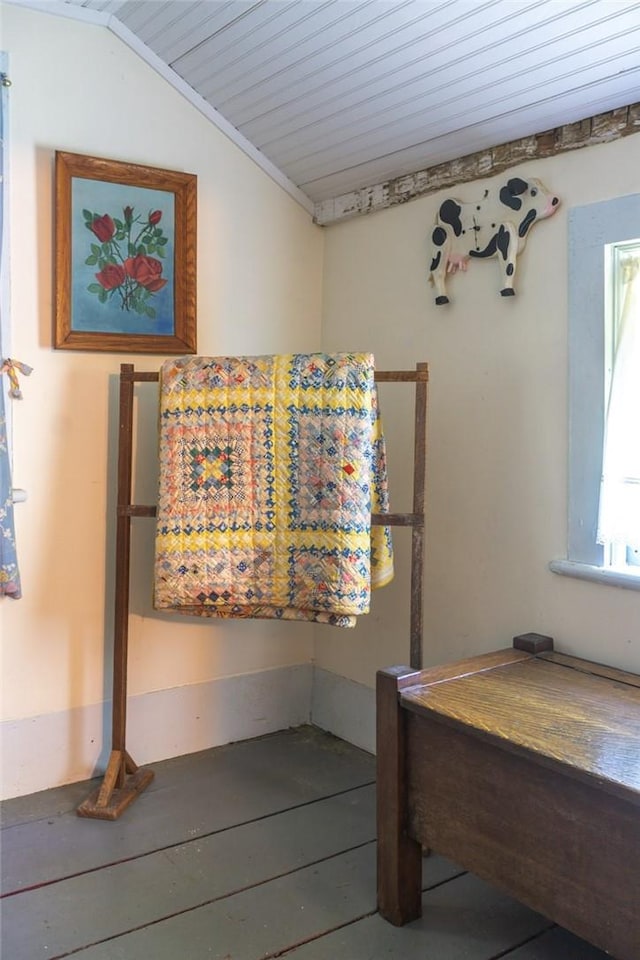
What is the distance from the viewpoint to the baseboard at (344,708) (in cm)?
271

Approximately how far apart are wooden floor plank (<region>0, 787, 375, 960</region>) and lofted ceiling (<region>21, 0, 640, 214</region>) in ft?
6.28

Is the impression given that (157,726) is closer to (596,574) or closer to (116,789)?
(116,789)

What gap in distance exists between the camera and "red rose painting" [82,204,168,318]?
244cm

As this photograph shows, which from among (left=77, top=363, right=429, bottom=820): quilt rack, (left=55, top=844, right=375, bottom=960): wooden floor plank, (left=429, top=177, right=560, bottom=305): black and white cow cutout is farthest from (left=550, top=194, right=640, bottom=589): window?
(left=55, top=844, right=375, bottom=960): wooden floor plank

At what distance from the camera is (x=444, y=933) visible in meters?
1.79

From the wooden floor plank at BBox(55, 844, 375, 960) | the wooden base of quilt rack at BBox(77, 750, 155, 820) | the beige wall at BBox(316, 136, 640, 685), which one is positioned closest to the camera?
the wooden floor plank at BBox(55, 844, 375, 960)

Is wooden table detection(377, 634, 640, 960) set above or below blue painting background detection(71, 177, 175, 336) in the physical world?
below

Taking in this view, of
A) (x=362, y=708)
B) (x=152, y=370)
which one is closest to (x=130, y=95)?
(x=152, y=370)

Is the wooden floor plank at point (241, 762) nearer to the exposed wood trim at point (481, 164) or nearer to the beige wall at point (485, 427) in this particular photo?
the beige wall at point (485, 427)

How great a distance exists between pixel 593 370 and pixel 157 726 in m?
1.72

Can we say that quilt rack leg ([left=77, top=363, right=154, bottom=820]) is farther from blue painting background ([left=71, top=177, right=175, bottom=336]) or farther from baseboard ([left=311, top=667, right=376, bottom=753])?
baseboard ([left=311, top=667, right=376, bottom=753])

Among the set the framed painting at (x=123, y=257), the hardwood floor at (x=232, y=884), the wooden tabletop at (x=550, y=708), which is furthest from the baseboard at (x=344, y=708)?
the framed painting at (x=123, y=257)

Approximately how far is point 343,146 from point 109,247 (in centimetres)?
78

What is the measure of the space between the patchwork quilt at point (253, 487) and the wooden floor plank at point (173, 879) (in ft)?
1.88
